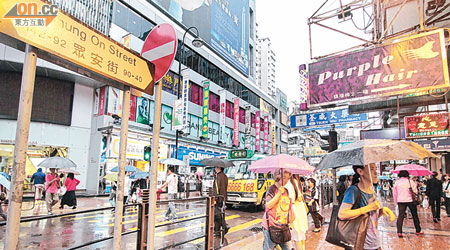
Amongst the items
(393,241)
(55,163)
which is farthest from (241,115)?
(393,241)

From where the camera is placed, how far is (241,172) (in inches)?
536

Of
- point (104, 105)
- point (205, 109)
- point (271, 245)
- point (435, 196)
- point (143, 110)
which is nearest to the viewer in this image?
point (271, 245)

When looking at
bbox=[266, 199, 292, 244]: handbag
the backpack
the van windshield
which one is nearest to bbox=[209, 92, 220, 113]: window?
the backpack

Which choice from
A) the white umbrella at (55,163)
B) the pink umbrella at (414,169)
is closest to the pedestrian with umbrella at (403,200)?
the pink umbrella at (414,169)

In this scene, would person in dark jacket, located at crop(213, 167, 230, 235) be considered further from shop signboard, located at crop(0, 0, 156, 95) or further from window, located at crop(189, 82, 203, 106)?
window, located at crop(189, 82, 203, 106)

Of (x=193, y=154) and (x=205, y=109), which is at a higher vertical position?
(x=205, y=109)

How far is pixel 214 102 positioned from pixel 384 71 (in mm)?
25492

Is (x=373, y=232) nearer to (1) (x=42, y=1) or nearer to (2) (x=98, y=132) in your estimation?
(1) (x=42, y=1)

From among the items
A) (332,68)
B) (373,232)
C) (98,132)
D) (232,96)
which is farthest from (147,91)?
(232,96)

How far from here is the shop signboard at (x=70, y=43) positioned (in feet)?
6.79

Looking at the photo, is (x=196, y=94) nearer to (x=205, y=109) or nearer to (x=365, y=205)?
(x=205, y=109)

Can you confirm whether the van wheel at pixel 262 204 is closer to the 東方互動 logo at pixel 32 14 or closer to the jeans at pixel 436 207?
the jeans at pixel 436 207

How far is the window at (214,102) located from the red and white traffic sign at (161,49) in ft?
90.2

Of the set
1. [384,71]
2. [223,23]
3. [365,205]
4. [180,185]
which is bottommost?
[180,185]
